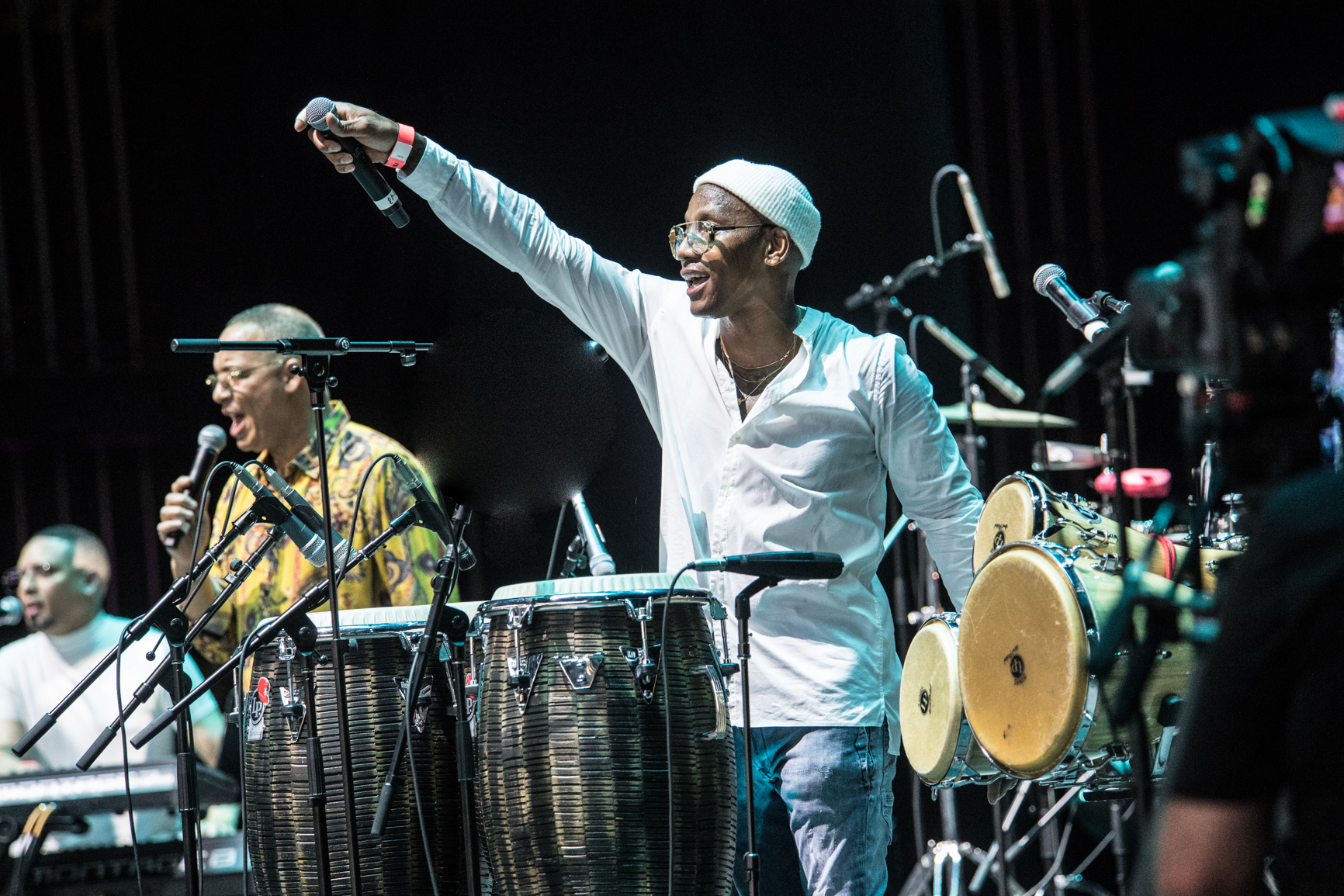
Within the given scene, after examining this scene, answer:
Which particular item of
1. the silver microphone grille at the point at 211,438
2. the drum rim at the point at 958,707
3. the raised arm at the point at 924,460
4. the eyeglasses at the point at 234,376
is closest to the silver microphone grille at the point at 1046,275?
the raised arm at the point at 924,460

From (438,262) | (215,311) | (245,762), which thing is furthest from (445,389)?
(245,762)

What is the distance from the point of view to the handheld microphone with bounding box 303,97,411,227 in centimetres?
295

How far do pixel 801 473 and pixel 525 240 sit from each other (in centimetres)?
90

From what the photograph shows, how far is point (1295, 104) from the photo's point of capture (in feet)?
19.7

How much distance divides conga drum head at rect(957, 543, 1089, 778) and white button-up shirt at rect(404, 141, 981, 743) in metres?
0.33

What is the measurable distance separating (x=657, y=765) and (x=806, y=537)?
68 centimetres

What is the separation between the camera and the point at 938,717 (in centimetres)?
311

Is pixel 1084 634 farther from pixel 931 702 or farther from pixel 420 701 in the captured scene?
pixel 420 701

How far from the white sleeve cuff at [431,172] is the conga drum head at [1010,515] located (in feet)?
5.00

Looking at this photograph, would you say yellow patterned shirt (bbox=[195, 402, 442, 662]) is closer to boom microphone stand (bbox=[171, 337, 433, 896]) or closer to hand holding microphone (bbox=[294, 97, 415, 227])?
boom microphone stand (bbox=[171, 337, 433, 896])

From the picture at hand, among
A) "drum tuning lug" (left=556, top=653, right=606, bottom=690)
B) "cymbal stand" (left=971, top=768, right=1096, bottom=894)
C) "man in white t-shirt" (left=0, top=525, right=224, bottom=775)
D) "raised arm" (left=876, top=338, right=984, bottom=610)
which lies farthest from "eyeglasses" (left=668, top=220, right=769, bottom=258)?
"man in white t-shirt" (left=0, top=525, right=224, bottom=775)

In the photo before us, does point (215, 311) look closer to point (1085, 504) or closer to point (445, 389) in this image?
point (445, 389)

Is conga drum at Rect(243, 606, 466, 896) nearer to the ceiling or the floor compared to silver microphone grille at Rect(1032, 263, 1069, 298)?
nearer to the floor

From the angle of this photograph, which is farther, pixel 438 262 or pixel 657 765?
pixel 438 262
